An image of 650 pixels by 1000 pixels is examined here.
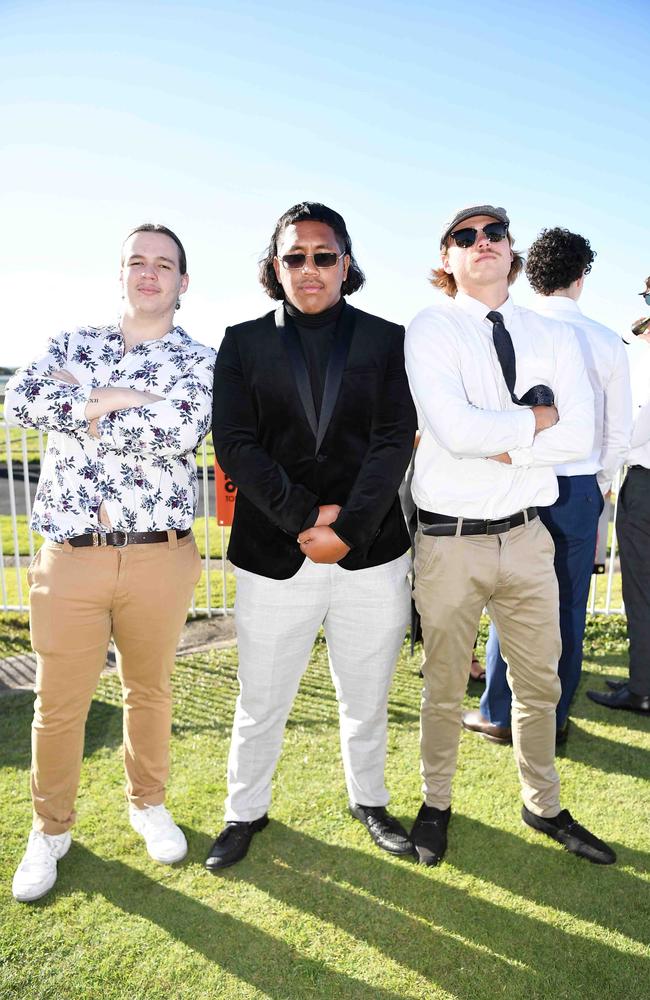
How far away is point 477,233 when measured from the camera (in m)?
2.71

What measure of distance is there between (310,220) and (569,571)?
2255 mm

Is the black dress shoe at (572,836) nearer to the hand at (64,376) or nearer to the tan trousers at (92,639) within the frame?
the tan trousers at (92,639)

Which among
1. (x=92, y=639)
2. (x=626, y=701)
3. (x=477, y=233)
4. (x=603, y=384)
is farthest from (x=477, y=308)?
(x=626, y=701)

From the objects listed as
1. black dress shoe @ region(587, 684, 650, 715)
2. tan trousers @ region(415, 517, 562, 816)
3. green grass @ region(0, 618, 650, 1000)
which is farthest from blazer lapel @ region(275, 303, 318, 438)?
black dress shoe @ region(587, 684, 650, 715)

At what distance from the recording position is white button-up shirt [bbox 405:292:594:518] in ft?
8.58

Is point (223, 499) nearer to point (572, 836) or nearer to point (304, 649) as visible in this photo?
point (304, 649)

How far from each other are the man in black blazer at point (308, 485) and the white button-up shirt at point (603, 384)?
1.35m

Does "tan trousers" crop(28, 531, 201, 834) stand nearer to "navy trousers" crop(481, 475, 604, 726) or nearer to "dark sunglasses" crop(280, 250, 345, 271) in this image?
"dark sunglasses" crop(280, 250, 345, 271)

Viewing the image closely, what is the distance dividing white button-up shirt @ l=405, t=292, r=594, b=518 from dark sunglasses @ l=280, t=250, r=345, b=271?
1.38 ft

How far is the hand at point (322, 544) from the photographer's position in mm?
2635

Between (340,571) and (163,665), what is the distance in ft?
2.79

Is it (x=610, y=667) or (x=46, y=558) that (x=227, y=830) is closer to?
(x=46, y=558)

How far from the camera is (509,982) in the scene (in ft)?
7.78

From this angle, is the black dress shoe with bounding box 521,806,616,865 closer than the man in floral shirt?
No
